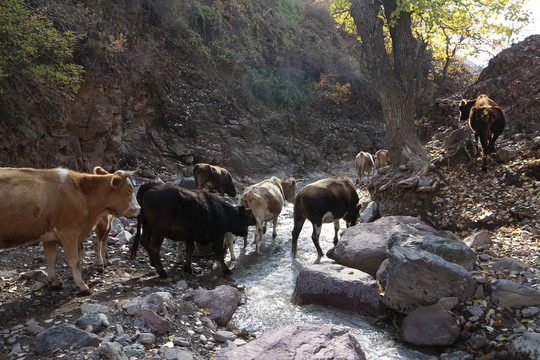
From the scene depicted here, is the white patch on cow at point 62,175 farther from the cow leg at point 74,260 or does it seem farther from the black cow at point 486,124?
the black cow at point 486,124

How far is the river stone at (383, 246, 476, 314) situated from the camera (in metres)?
5.88

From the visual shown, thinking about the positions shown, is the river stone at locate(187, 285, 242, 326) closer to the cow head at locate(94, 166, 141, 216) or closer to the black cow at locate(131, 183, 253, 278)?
the black cow at locate(131, 183, 253, 278)

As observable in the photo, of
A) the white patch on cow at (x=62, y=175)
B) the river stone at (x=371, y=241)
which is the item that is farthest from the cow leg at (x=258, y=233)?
the white patch on cow at (x=62, y=175)

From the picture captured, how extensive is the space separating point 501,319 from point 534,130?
25.9ft

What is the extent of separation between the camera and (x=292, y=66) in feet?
102

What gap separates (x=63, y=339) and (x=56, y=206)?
2.21m

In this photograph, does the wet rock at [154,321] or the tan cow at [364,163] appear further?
the tan cow at [364,163]

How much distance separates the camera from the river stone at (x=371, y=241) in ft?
26.2

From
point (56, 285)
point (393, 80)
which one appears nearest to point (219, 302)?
point (56, 285)

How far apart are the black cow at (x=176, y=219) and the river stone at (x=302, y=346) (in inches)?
144

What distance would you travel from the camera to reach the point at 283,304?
6969 millimetres

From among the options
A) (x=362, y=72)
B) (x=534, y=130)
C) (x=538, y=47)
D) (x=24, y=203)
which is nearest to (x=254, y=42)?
(x=362, y=72)

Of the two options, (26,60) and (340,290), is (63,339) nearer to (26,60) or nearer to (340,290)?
(340,290)

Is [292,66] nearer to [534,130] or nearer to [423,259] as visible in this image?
[534,130]
